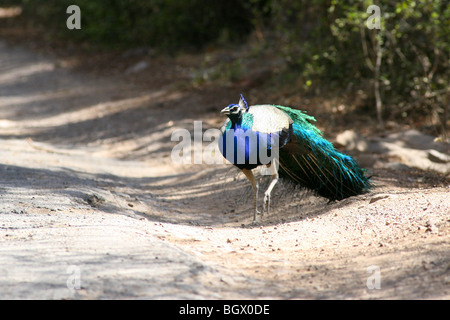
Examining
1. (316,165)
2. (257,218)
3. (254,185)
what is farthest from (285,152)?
(257,218)

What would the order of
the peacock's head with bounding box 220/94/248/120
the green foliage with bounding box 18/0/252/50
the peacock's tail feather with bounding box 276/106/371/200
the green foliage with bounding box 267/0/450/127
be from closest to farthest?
the peacock's head with bounding box 220/94/248/120 → the peacock's tail feather with bounding box 276/106/371/200 → the green foliage with bounding box 267/0/450/127 → the green foliage with bounding box 18/0/252/50

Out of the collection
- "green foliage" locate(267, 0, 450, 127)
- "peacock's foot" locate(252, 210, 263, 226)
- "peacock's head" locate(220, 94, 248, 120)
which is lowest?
"peacock's foot" locate(252, 210, 263, 226)

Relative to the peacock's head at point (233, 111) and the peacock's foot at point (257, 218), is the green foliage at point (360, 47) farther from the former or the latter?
the peacock's head at point (233, 111)

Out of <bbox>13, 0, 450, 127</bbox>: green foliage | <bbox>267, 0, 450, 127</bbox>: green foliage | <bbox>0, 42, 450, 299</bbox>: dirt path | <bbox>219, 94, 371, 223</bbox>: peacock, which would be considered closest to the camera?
<bbox>0, 42, 450, 299</bbox>: dirt path

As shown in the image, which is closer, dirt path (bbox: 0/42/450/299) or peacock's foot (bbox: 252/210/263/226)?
dirt path (bbox: 0/42/450/299)

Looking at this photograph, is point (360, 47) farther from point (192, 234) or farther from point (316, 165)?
point (192, 234)

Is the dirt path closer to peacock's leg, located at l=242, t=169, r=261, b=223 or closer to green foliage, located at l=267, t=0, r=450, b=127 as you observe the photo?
peacock's leg, located at l=242, t=169, r=261, b=223

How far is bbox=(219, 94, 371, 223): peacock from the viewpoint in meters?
5.43

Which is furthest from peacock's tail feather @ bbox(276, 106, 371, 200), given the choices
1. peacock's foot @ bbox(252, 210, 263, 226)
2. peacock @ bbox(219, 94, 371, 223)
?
peacock's foot @ bbox(252, 210, 263, 226)

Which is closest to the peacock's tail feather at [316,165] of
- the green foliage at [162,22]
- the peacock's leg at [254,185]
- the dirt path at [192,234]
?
the dirt path at [192,234]

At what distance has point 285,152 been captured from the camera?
609 cm

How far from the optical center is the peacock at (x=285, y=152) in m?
5.43

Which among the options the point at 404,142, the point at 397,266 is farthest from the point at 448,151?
the point at 397,266

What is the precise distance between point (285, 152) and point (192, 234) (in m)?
1.54
